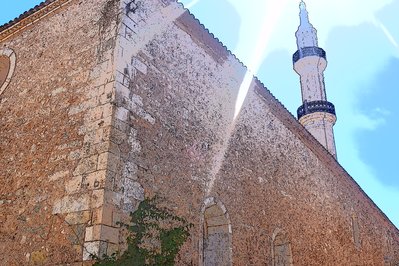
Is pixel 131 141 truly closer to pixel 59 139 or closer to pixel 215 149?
pixel 59 139

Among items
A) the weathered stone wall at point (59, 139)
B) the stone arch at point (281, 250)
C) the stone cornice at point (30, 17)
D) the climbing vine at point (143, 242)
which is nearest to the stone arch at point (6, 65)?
the weathered stone wall at point (59, 139)

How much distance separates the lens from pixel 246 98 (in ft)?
27.5

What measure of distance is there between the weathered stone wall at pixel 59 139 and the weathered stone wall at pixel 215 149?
0.36 m

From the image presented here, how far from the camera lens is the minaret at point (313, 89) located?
16297mm

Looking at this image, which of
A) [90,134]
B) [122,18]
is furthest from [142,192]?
[122,18]

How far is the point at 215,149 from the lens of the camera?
695 cm

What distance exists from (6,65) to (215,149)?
3.80 meters

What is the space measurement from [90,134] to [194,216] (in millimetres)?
1900

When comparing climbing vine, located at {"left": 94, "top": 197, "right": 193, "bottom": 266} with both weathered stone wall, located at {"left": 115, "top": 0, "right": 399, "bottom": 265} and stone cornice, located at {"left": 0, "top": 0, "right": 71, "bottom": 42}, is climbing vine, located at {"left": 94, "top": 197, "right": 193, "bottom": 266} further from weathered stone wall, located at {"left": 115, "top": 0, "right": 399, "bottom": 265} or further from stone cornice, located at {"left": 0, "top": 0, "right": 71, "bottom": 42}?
stone cornice, located at {"left": 0, "top": 0, "right": 71, "bottom": 42}

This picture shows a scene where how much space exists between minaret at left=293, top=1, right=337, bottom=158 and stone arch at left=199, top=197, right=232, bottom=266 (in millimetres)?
10031

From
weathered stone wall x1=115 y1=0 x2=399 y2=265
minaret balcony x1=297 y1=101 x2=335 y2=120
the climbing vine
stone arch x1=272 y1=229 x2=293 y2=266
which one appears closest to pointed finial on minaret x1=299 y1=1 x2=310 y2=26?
minaret balcony x1=297 y1=101 x2=335 y2=120

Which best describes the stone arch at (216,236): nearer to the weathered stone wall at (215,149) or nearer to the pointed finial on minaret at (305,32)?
the weathered stone wall at (215,149)

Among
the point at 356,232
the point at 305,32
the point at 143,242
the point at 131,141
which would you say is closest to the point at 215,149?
the point at 131,141

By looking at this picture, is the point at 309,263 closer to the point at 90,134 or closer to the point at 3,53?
the point at 90,134
